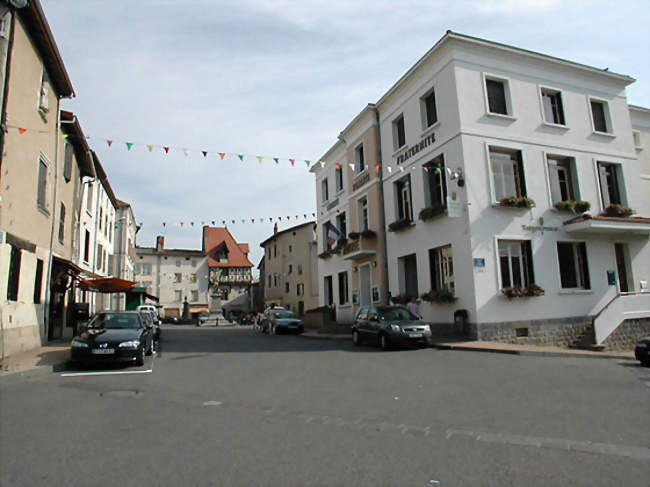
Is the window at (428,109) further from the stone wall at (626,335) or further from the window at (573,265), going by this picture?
the stone wall at (626,335)

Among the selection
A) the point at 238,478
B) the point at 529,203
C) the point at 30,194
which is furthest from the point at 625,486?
the point at 30,194

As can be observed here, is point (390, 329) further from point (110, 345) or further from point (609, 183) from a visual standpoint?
point (609, 183)

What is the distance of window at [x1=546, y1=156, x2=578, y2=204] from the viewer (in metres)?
18.4

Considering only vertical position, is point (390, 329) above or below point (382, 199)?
below

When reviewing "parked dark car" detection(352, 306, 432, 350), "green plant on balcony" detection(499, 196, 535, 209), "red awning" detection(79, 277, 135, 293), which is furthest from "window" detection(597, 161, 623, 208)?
"red awning" detection(79, 277, 135, 293)

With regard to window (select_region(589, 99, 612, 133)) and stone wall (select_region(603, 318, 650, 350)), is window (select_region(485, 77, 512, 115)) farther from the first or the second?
stone wall (select_region(603, 318, 650, 350))

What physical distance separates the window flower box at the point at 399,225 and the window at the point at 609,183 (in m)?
8.13

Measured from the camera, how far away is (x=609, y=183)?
19.6m

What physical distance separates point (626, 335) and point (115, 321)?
17421 millimetres

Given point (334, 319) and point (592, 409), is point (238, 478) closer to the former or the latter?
point (592, 409)

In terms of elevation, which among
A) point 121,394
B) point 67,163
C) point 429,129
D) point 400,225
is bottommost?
point 121,394

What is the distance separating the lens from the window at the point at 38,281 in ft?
47.8

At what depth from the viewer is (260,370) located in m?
10.5

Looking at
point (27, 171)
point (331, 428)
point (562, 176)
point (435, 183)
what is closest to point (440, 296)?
point (435, 183)
